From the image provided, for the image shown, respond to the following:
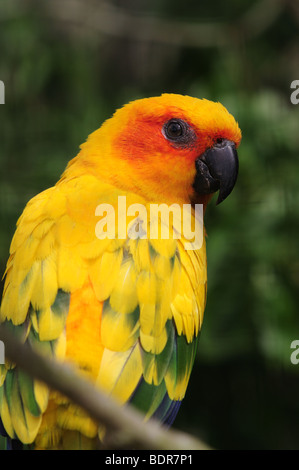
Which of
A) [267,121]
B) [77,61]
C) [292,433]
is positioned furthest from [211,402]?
[77,61]

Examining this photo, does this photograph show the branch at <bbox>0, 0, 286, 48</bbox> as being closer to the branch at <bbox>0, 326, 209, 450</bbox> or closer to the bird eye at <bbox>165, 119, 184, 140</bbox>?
the bird eye at <bbox>165, 119, 184, 140</bbox>

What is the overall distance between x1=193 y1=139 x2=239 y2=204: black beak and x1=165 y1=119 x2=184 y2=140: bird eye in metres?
0.10

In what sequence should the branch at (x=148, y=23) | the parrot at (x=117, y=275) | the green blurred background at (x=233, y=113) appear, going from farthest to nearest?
the branch at (x=148, y=23)
the green blurred background at (x=233, y=113)
the parrot at (x=117, y=275)

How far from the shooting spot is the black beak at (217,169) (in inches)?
71.0

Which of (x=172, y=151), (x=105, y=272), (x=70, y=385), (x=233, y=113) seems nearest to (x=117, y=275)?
(x=105, y=272)

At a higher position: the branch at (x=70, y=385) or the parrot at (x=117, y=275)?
the parrot at (x=117, y=275)

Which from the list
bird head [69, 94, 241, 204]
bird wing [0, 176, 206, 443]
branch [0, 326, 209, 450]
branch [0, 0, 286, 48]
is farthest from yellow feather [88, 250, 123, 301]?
branch [0, 0, 286, 48]

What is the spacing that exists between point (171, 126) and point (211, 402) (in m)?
1.36

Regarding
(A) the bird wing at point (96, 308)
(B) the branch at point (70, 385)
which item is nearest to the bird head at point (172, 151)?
(A) the bird wing at point (96, 308)

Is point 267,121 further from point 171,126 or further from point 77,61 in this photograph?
point 77,61

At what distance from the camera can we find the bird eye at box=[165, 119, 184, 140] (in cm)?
180

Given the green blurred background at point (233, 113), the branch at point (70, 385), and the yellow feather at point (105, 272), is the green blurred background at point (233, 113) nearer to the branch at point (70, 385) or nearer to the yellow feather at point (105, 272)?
the yellow feather at point (105, 272)

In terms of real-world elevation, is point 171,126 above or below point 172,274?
above

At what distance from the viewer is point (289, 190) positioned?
8.00 ft
